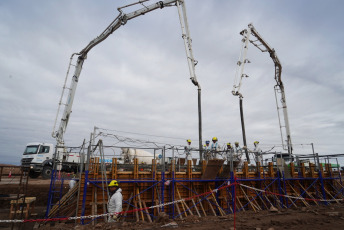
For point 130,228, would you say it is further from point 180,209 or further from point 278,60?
point 278,60

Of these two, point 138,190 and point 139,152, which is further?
point 139,152

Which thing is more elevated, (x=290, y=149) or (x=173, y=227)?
(x=290, y=149)

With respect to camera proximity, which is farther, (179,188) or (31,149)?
(31,149)

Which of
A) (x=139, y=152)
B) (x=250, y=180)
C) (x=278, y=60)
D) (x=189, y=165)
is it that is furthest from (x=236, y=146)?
(x=278, y=60)

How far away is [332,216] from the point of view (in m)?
9.91

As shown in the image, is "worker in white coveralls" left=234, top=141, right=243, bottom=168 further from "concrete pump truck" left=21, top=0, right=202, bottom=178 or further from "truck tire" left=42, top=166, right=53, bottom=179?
"truck tire" left=42, top=166, right=53, bottom=179

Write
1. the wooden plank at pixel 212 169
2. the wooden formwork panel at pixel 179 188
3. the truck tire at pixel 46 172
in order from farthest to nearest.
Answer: the truck tire at pixel 46 172, the wooden plank at pixel 212 169, the wooden formwork panel at pixel 179 188

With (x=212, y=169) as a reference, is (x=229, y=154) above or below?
above

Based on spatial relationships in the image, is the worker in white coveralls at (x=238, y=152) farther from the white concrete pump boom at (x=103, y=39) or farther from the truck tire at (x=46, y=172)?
the truck tire at (x=46, y=172)

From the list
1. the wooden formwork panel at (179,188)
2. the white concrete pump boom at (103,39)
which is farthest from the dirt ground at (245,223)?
the white concrete pump boom at (103,39)

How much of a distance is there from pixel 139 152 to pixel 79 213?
33.7ft

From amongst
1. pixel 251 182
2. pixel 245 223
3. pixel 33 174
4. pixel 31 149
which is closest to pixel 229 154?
pixel 251 182

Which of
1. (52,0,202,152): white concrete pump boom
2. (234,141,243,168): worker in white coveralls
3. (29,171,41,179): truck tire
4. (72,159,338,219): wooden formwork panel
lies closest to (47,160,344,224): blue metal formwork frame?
(72,159,338,219): wooden formwork panel

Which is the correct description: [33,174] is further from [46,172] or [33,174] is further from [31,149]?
[31,149]
